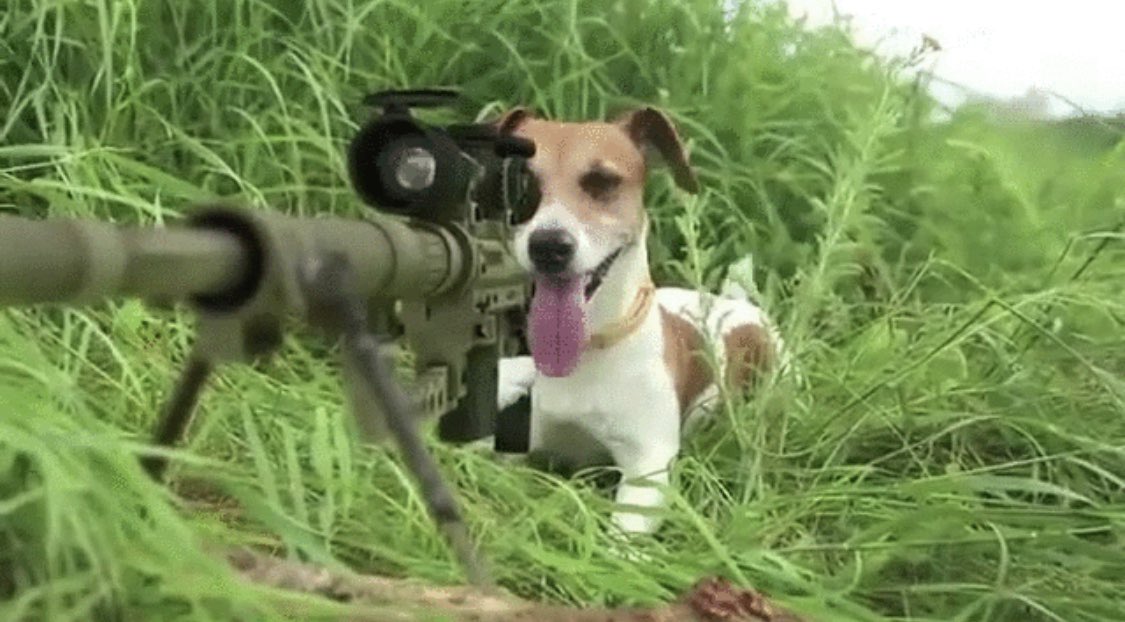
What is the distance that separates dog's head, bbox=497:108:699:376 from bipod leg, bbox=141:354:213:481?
0.53 meters

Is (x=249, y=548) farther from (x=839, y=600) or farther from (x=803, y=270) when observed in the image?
(x=803, y=270)

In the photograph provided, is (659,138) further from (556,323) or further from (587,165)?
(556,323)

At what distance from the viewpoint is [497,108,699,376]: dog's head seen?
4.53 ft

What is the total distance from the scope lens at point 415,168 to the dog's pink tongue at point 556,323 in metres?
0.38

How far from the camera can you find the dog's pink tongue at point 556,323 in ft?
4.53

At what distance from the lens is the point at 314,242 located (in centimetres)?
68

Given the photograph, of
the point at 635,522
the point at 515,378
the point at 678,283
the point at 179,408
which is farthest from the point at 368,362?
the point at 678,283

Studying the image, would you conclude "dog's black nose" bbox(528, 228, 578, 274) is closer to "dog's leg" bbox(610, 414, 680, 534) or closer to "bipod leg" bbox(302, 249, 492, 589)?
"dog's leg" bbox(610, 414, 680, 534)

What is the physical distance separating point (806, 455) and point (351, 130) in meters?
0.68

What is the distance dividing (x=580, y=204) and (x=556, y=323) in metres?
0.13

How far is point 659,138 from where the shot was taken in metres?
1.57

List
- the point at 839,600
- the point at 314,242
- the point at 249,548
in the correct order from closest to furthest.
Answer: the point at 314,242 → the point at 249,548 → the point at 839,600

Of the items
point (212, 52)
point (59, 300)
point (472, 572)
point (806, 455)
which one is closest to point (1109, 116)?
point (806, 455)

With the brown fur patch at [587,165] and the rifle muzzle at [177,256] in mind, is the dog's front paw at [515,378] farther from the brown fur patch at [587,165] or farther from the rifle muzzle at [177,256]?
the rifle muzzle at [177,256]
